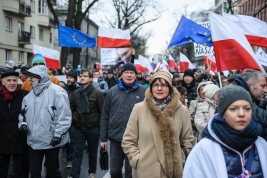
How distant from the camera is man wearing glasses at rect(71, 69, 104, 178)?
6.39m

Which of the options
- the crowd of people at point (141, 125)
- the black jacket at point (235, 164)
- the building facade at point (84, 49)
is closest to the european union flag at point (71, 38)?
the crowd of people at point (141, 125)

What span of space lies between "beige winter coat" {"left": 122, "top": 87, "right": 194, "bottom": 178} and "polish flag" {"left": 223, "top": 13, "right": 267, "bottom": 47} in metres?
3.21

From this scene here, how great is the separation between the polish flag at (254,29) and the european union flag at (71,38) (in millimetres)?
6906

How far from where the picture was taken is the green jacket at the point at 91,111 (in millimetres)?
6406

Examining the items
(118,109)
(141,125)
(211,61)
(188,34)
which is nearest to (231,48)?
(118,109)

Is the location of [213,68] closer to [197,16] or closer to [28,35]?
[28,35]

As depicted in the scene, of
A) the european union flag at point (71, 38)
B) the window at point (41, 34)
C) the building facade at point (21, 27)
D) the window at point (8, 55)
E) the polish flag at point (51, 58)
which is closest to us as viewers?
the polish flag at point (51, 58)

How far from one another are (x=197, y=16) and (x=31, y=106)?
64.8 metres

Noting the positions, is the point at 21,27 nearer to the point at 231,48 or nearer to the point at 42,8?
the point at 42,8

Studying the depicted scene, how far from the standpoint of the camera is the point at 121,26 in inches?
1797

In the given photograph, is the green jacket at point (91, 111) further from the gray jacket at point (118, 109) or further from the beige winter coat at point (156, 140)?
the beige winter coat at point (156, 140)

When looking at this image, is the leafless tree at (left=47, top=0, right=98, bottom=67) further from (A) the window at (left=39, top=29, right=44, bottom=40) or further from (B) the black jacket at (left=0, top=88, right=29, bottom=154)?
(A) the window at (left=39, top=29, right=44, bottom=40)

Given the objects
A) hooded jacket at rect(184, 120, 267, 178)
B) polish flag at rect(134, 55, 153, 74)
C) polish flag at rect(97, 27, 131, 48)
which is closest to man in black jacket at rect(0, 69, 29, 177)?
hooded jacket at rect(184, 120, 267, 178)

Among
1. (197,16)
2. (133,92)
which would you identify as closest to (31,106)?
(133,92)
